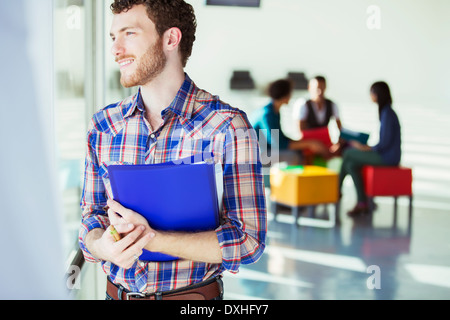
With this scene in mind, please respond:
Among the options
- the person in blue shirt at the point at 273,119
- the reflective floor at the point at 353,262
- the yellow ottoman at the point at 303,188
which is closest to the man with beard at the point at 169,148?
the reflective floor at the point at 353,262

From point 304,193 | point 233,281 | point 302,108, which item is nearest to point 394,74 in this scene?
point 302,108

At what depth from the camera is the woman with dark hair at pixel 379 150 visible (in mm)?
5746

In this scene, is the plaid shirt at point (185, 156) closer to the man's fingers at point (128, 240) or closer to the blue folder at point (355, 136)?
the man's fingers at point (128, 240)

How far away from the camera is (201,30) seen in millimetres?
20562

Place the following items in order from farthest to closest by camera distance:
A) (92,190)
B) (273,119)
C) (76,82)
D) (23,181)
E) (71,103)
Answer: (273,119), (76,82), (71,103), (92,190), (23,181)

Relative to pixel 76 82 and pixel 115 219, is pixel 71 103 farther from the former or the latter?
pixel 115 219

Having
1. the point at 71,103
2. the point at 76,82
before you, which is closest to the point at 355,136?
the point at 76,82

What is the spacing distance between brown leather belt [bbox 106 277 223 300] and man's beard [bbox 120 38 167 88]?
20.0 inches

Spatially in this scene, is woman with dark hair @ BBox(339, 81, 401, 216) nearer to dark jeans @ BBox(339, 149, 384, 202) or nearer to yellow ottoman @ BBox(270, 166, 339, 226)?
dark jeans @ BBox(339, 149, 384, 202)

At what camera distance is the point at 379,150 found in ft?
19.6

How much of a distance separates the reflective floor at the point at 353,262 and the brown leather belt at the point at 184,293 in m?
2.35

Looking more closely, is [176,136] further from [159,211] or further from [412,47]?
[412,47]

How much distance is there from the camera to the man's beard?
4.17 ft

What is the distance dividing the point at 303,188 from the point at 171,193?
4.49 meters
